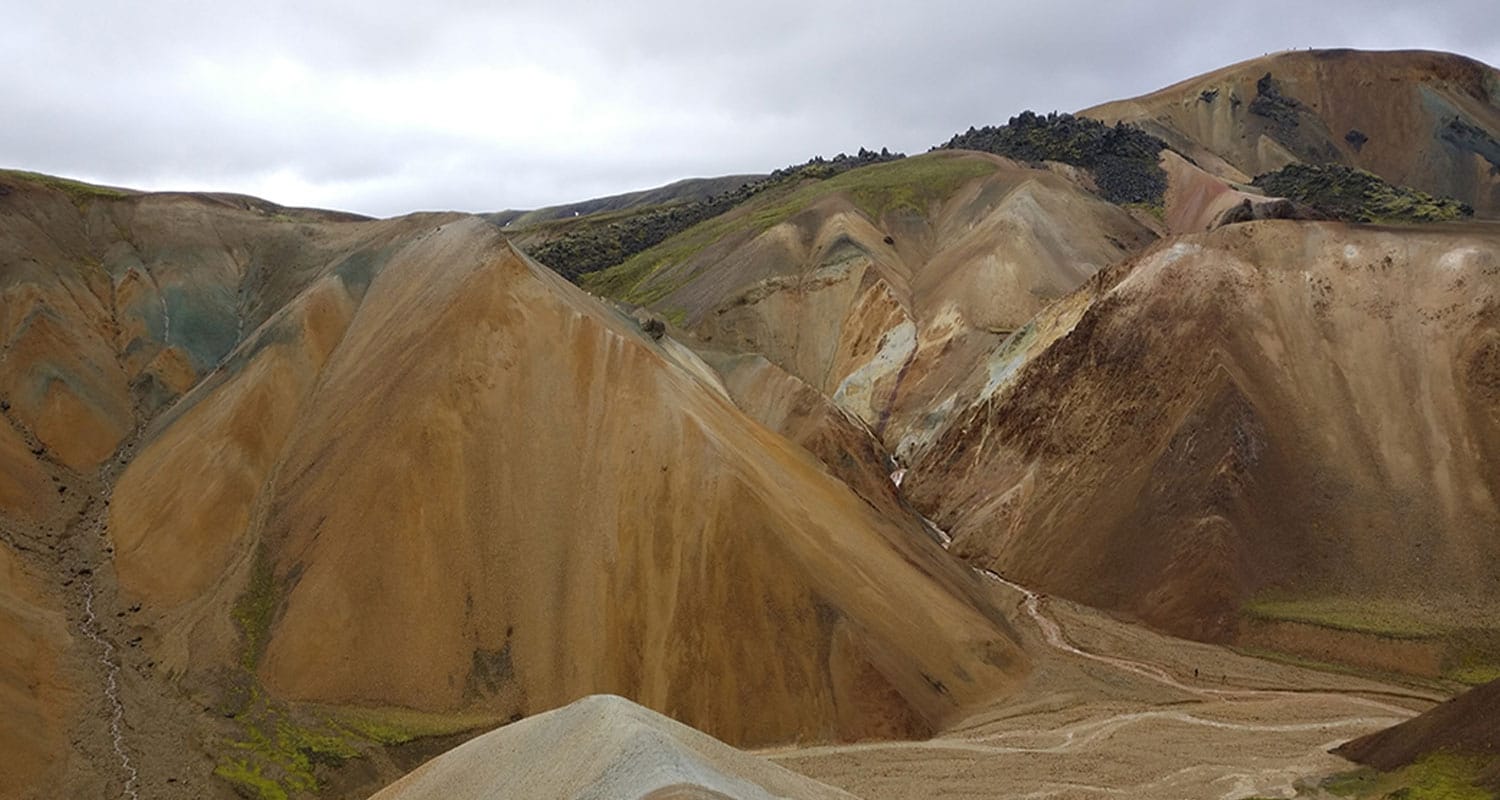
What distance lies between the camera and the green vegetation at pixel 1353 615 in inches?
1620

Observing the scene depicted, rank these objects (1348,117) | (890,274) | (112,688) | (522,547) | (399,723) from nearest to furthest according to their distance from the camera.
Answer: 1. (399,723)
2. (112,688)
3. (522,547)
4. (890,274)
5. (1348,117)

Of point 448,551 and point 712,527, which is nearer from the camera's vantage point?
point 448,551

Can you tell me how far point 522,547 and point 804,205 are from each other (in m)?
61.6

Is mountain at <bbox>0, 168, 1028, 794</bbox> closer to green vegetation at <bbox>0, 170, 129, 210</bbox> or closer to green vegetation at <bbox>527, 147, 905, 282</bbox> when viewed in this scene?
green vegetation at <bbox>0, 170, 129, 210</bbox>

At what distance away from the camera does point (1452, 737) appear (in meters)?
27.4

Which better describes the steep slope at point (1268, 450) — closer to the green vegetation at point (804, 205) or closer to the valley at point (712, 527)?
the valley at point (712, 527)

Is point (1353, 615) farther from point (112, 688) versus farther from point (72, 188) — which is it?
point (72, 188)

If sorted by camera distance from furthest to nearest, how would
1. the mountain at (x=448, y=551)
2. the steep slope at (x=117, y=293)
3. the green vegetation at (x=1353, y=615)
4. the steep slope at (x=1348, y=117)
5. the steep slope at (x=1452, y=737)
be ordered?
1. the steep slope at (x=1348, y=117)
2. the steep slope at (x=117, y=293)
3. the green vegetation at (x=1353, y=615)
4. the mountain at (x=448, y=551)
5. the steep slope at (x=1452, y=737)

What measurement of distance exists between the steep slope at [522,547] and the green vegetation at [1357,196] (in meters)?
46.1

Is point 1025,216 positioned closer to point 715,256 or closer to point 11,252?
point 715,256

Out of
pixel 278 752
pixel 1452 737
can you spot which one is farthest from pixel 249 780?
pixel 1452 737

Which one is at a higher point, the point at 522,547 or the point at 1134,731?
the point at 522,547

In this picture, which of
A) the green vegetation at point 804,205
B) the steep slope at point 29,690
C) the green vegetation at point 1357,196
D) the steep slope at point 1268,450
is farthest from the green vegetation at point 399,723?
the green vegetation at point 804,205

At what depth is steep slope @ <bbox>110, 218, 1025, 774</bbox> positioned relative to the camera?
3409 centimetres
